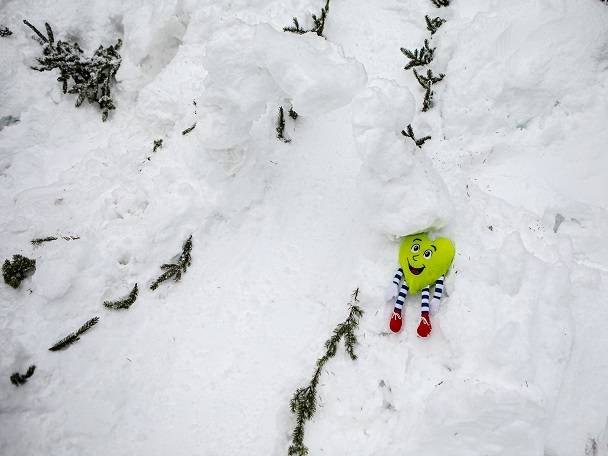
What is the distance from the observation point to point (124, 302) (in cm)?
487

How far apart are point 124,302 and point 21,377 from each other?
1.27 m

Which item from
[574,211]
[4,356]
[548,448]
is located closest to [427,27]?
[574,211]

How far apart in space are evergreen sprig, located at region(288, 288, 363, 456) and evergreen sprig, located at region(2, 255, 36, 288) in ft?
12.0

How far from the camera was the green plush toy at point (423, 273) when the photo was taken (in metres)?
4.49

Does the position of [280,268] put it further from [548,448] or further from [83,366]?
[548,448]

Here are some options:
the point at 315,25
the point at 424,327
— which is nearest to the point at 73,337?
the point at 424,327

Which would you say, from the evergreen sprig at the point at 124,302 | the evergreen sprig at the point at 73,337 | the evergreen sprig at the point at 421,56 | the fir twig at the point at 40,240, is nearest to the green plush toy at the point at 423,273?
the evergreen sprig at the point at 421,56

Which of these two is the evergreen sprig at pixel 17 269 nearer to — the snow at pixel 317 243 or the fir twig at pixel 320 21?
the snow at pixel 317 243

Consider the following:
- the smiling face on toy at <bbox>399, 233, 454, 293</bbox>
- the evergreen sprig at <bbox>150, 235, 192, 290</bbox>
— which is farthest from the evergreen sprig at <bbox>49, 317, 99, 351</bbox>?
the smiling face on toy at <bbox>399, 233, 454, 293</bbox>

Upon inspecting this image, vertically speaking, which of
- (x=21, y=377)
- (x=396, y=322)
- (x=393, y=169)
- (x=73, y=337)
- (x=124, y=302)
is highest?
(x=21, y=377)

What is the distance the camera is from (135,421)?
4328mm

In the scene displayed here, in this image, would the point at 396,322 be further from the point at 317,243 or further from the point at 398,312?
the point at 317,243

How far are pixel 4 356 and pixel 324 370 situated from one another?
3623 mm

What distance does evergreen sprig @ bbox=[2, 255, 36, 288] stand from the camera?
480cm
